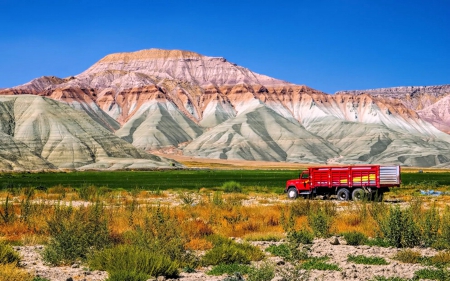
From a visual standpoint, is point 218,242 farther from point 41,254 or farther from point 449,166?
point 449,166

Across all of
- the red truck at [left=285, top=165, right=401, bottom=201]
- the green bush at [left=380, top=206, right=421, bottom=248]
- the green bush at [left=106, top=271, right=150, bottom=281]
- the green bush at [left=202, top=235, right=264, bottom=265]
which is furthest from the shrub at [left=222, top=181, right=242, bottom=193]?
the green bush at [left=106, top=271, right=150, bottom=281]

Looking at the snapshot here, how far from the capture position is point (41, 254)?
12930 millimetres

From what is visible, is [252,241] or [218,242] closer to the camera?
[218,242]

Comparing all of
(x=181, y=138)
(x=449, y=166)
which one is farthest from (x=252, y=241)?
(x=181, y=138)

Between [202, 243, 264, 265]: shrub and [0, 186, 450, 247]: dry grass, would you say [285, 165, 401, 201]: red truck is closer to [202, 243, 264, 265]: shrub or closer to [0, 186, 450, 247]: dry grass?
[0, 186, 450, 247]: dry grass

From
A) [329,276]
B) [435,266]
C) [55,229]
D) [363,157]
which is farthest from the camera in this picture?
[363,157]

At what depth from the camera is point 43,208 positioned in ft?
71.1

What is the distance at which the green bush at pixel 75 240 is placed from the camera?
41.6 feet

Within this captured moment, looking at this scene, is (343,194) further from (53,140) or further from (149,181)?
(53,140)

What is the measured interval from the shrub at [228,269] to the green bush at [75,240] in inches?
124

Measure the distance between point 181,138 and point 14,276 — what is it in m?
177

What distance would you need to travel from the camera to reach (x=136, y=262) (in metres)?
11.0

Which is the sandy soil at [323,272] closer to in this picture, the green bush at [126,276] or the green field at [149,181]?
the green bush at [126,276]

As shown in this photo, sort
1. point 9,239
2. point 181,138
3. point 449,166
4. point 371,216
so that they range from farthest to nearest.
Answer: point 181,138 < point 449,166 < point 371,216 < point 9,239
